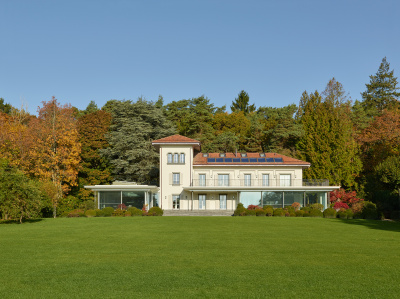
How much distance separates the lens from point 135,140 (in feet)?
150

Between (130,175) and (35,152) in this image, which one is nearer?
(35,152)

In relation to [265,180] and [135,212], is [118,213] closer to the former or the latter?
[135,212]

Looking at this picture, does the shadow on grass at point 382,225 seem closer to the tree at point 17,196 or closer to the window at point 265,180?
the window at point 265,180

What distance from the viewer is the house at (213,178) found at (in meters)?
41.0

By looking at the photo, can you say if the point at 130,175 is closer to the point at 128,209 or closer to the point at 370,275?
the point at 128,209

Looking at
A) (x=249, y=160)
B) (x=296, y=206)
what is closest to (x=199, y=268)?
(x=296, y=206)

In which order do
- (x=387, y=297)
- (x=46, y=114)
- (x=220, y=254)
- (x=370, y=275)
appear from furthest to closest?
1. (x=46, y=114)
2. (x=220, y=254)
3. (x=370, y=275)
4. (x=387, y=297)

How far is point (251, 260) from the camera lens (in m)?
11.6

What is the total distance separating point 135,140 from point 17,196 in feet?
67.5

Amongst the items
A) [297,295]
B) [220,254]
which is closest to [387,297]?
[297,295]

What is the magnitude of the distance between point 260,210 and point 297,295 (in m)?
27.7

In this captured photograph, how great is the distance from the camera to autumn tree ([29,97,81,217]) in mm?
41188

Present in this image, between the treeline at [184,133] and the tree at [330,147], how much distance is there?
105mm

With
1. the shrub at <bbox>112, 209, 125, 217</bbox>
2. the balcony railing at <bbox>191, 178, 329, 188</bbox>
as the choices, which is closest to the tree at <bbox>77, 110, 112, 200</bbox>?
the shrub at <bbox>112, 209, 125, 217</bbox>
